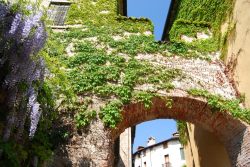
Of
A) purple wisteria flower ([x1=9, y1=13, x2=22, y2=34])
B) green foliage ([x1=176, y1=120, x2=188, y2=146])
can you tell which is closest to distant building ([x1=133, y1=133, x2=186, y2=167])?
green foliage ([x1=176, y1=120, x2=188, y2=146])

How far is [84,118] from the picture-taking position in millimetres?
7137

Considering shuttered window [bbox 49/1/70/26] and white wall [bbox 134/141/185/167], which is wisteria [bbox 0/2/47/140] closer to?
shuttered window [bbox 49/1/70/26]

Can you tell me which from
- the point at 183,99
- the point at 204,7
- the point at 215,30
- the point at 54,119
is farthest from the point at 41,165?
the point at 204,7

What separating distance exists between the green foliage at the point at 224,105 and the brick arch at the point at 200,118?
4.5 inches

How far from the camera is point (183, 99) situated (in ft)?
26.3

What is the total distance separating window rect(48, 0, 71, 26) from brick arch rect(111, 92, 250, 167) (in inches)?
176

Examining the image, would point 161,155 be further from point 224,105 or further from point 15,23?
point 15,23

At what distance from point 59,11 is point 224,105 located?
22.2ft

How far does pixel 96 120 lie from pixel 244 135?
369cm

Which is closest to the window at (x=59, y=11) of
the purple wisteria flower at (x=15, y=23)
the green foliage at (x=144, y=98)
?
the green foliage at (x=144, y=98)

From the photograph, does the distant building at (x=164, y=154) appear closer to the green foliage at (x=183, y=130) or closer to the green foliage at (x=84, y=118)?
the green foliage at (x=183, y=130)

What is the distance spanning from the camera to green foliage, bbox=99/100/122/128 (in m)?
7.14

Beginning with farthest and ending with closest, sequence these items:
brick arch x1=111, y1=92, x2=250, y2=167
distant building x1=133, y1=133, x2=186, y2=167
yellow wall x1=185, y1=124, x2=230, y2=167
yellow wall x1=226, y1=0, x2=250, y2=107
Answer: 1. distant building x1=133, y1=133, x2=186, y2=167
2. yellow wall x1=185, y1=124, x2=230, y2=167
3. yellow wall x1=226, y1=0, x2=250, y2=107
4. brick arch x1=111, y1=92, x2=250, y2=167

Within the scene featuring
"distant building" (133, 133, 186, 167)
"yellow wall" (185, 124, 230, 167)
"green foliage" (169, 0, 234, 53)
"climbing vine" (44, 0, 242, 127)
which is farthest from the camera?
"distant building" (133, 133, 186, 167)
